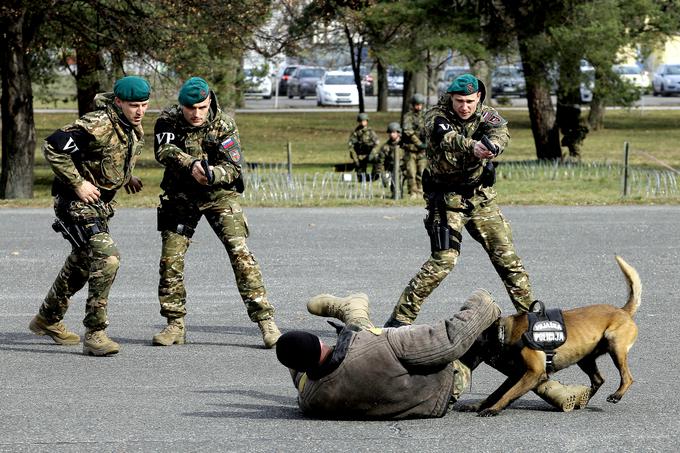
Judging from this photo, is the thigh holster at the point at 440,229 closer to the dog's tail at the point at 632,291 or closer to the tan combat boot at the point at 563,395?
the dog's tail at the point at 632,291

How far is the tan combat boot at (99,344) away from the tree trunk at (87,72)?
14.0m

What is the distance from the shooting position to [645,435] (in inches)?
221

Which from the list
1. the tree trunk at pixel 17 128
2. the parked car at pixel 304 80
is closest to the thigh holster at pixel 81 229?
the tree trunk at pixel 17 128

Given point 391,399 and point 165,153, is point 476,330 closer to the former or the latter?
point 391,399

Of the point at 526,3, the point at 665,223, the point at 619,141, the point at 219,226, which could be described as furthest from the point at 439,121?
the point at 619,141

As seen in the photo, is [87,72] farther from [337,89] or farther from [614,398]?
[337,89]

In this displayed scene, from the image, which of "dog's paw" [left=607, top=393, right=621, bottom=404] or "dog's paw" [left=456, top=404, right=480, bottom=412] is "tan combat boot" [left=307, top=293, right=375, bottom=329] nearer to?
"dog's paw" [left=456, top=404, right=480, bottom=412]

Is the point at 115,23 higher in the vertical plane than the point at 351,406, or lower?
higher

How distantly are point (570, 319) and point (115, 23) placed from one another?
16047 millimetres

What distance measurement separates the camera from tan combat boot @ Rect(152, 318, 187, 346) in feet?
26.5

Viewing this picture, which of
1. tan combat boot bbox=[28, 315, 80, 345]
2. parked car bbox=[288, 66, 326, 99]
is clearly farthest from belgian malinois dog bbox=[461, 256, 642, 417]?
parked car bbox=[288, 66, 326, 99]

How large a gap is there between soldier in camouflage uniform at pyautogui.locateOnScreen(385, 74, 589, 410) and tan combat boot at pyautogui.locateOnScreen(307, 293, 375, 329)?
34.6 inches

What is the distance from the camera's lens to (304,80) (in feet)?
189

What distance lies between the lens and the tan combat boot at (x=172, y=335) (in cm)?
807
